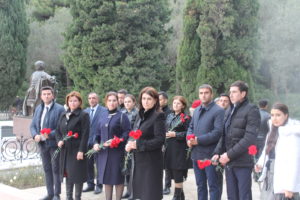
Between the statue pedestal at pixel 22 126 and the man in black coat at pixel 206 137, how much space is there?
728 cm

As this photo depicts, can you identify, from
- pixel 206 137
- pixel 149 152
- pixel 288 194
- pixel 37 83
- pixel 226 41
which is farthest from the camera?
pixel 226 41

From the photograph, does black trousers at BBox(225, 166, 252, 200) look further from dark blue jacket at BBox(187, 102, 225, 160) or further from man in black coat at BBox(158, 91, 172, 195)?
man in black coat at BBox(158, 91, 172, 195)

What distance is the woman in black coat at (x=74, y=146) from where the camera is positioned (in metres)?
5.14

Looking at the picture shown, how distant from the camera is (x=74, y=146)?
17.1 ft

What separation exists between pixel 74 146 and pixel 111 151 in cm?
55

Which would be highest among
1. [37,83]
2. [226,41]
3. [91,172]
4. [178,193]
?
[226,41]

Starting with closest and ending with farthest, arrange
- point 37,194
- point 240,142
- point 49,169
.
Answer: point 240,142, point 49,169, point 37,194

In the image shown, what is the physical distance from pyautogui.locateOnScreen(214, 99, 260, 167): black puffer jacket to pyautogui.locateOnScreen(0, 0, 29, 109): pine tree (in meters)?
18.7

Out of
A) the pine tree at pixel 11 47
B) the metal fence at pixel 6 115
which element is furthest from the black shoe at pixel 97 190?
the metal fence at pixel 6 115

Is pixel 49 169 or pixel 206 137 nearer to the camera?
pixel 206 137

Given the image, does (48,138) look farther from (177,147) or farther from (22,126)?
(22,126)

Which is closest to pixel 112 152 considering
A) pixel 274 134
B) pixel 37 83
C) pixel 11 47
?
pixel 274 134

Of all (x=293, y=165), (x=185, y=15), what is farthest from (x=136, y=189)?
(x=185, y=15)

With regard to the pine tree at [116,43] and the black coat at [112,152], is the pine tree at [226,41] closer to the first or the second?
the pine tree at [116,43]
